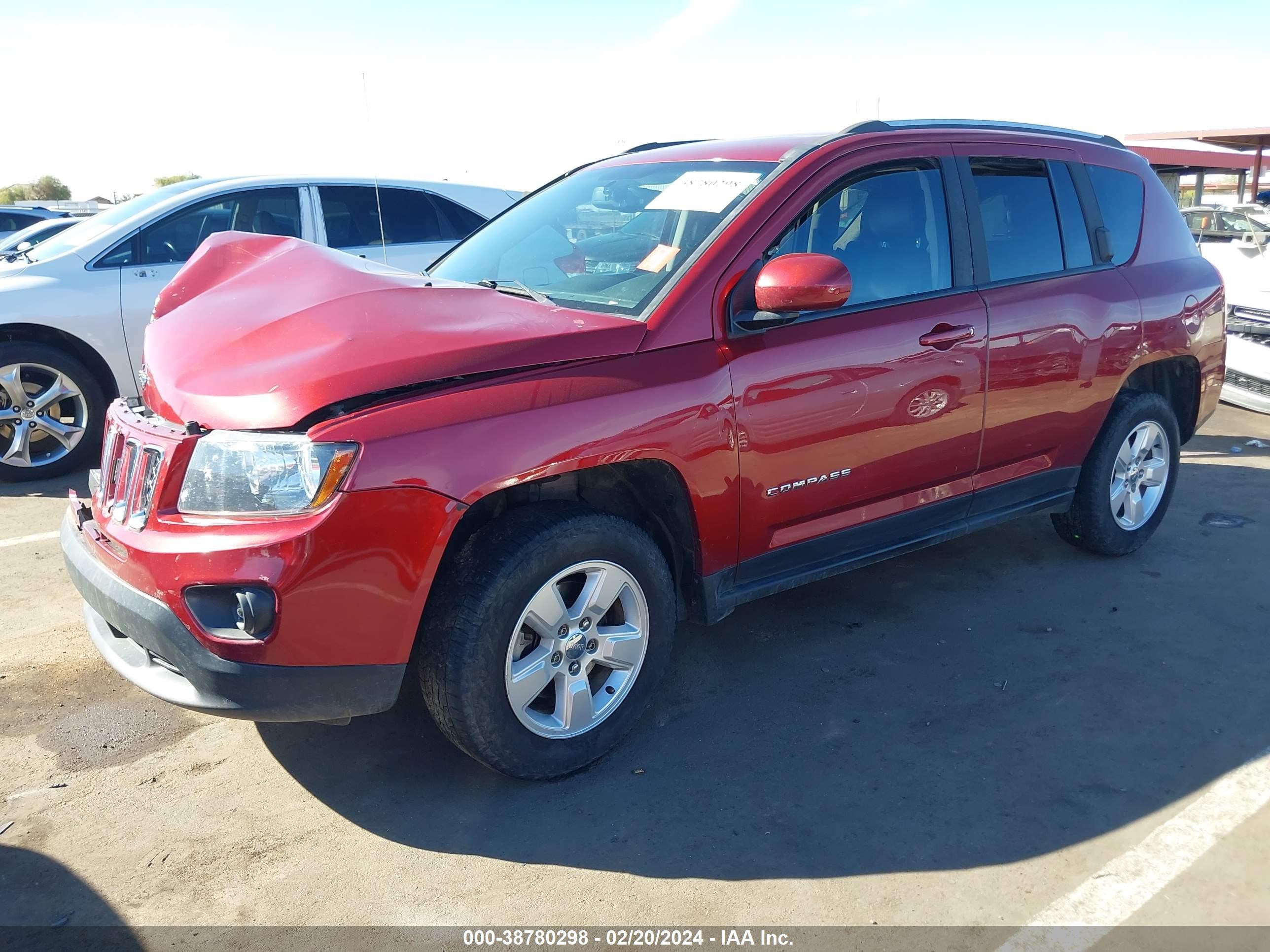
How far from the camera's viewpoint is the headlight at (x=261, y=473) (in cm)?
242

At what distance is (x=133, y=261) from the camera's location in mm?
6281

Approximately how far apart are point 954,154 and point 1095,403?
1.29 m

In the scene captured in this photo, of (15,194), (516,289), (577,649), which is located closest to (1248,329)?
(516,289)

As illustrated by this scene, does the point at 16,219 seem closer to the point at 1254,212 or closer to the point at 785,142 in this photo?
the point at 785,142

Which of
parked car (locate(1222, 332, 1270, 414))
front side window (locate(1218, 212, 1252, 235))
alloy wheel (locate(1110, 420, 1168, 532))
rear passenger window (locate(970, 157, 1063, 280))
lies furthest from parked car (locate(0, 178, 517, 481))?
front side window (locate(1218, 212, 1252, 235))

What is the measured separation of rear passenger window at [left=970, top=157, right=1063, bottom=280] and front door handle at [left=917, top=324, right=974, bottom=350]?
1.15 ft

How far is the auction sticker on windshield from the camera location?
334 centimetres

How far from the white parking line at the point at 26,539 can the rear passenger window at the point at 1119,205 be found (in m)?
5.31

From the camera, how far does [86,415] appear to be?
614 cm

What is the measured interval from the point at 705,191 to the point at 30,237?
7892 mm

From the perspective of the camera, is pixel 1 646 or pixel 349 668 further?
pixel 1 646

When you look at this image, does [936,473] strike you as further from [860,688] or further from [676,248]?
[676,248]

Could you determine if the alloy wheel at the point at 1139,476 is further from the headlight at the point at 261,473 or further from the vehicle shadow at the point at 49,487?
the vehicle shadow at the point at 49,487

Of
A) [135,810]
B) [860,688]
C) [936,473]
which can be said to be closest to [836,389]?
[936,473]
